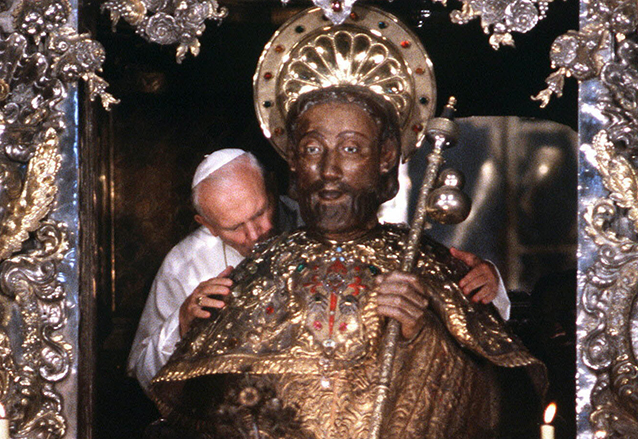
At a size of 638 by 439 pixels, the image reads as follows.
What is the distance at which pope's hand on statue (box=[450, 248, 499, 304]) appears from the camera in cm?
458

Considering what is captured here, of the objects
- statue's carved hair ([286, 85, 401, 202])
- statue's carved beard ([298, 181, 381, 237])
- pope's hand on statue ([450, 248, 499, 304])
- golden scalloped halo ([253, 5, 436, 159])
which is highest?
golden scalloped halo ([253, 5, 436, 159])

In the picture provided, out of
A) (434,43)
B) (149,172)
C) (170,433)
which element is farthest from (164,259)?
(434,43)

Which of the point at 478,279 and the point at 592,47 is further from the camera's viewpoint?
the point at 478,279

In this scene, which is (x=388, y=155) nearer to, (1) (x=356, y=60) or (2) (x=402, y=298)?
(1) (x=356, y=60)

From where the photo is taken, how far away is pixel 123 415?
4746 mm

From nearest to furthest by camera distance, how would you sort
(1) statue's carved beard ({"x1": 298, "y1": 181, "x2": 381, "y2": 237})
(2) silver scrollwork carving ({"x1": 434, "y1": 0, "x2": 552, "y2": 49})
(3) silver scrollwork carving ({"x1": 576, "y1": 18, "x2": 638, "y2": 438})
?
(3) silver scrollwork carving ({"x1": 576, "y1": 18, "x2": 638, "y2": 438}), (2) silver scrollwork carving ({"x1": 434, "y1": 0, "x2": 552, "y2": 49}), (1) statue's carved beard ({"x1": 298, "y1": 181, "x2": 381, "y2": 237})

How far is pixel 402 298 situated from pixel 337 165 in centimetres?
45

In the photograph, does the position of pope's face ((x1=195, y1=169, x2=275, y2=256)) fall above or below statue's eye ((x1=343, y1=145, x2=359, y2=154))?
below

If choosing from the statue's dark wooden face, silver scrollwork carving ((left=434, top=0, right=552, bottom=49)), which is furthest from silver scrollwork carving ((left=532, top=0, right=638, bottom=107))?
the statue's dark wooden face

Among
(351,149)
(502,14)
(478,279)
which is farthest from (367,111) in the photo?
(478,279)

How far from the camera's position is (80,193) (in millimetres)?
4469

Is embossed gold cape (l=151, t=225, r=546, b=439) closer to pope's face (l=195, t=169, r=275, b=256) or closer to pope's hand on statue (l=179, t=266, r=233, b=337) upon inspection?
pope's hand on statue (l=179, t=266, r=233, b=337)

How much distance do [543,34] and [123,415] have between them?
176cm

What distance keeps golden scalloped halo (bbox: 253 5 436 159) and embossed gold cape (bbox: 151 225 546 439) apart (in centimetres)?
46
